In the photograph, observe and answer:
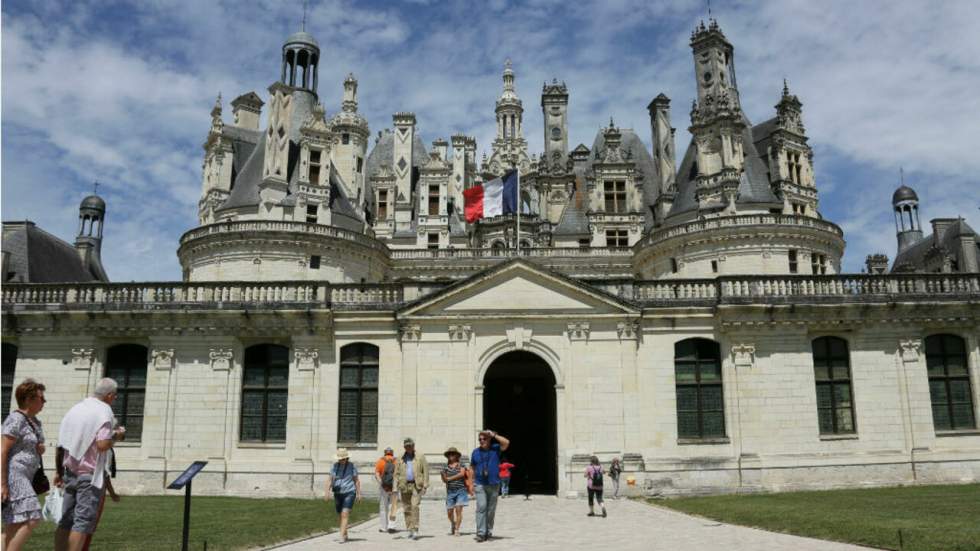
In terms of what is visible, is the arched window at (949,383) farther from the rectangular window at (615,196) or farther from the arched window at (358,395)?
the rectangular window at (615,196)

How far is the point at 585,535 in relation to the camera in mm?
12992

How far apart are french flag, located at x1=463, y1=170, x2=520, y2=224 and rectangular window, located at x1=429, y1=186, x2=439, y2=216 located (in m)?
5.39

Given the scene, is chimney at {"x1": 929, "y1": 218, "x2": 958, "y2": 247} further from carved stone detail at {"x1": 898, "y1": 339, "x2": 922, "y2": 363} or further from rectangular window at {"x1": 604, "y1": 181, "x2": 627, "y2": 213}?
carved stone detail at {"x1": 898, "y1": 339, "x2": 922, "y2": 363}

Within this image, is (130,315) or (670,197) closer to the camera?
(130,315)

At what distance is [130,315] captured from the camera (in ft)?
76.0

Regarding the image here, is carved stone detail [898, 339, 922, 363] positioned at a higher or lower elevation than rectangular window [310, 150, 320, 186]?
lower

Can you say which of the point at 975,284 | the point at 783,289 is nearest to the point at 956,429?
the point at 975,284

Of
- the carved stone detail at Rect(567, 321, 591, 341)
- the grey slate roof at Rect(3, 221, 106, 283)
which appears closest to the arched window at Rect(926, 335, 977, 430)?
the carved stone detail at Rect(567, 321, 591, 341)

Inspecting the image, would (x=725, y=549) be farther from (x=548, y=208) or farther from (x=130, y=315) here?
(x=548, y=208)


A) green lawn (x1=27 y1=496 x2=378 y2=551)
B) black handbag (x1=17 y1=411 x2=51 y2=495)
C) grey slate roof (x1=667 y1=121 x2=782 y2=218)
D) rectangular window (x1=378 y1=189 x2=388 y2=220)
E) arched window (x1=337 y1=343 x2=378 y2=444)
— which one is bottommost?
green lawn (x1=27 y1=496 x2=378 y2=551)

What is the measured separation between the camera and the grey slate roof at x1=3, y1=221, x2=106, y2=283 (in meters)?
36.1

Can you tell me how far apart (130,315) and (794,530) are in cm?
2049

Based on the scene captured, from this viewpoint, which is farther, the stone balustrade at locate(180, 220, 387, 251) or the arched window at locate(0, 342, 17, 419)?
the stone balustrade at locate(180, 220, 387, 251)

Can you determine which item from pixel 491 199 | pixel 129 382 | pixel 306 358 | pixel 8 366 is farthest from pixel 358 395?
pixel 491 199
